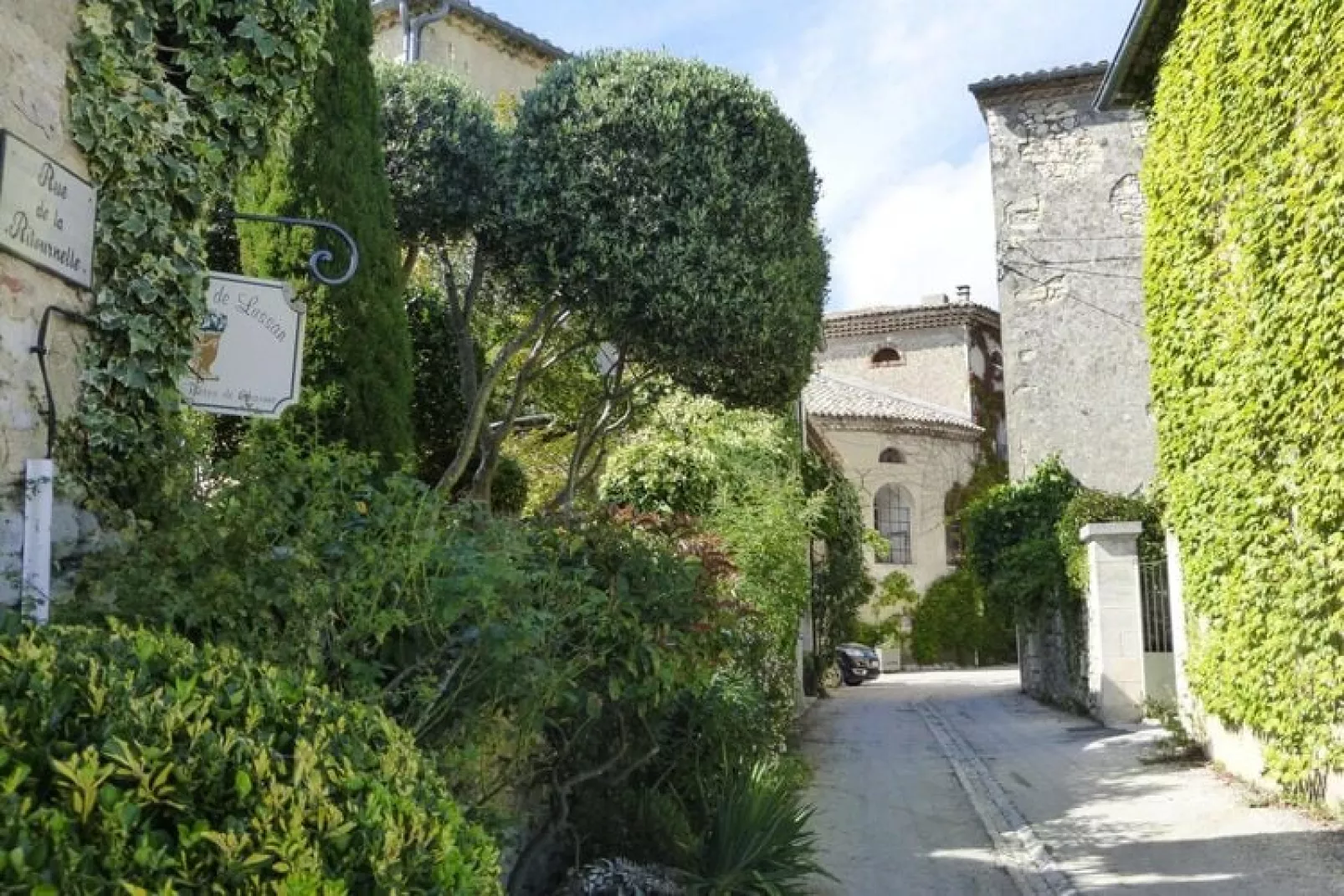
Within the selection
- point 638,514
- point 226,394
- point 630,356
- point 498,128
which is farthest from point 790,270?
point 226,394

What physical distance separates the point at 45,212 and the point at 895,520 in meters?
35.7

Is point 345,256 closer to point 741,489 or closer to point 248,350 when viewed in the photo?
point 248,350

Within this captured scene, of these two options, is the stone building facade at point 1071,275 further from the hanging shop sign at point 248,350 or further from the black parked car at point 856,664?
the hanging shop sign at point 248,350

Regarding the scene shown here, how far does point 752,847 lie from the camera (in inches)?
243


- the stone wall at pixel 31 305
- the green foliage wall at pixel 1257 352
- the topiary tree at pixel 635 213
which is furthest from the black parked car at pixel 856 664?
the stone wall at pixel 31 305

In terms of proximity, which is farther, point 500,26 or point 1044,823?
point 500,26

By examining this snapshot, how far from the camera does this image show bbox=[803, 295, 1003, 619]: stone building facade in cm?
3669

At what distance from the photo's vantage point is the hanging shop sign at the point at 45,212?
3529mm

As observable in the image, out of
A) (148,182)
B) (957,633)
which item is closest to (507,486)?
(148,182)

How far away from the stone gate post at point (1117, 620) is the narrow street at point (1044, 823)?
0.39 meters

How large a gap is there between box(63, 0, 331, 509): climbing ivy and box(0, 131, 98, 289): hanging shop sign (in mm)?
102

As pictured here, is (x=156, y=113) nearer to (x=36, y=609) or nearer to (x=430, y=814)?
(x=36, y=609)

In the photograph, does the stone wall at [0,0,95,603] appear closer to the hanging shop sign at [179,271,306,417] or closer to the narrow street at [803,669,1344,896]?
the hanging shop sign at [179,271,306,417]

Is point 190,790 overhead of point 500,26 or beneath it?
beneath
